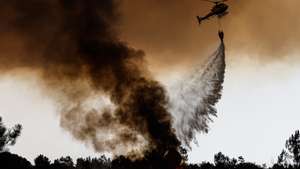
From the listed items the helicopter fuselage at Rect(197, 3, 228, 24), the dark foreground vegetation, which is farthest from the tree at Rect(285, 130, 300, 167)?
the helicopter fuselage at Rect(197, 3, 228, 24)

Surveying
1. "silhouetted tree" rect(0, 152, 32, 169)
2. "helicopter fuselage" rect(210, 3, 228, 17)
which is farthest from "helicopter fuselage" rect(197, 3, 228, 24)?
"silhouetted tree" rect(0, 152, 32, 169)

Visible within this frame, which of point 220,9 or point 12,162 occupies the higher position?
point 12,162

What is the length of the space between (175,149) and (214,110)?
860cm

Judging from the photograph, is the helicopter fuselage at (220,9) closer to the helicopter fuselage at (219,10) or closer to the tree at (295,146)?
the helicopter fuselage at (219,10)

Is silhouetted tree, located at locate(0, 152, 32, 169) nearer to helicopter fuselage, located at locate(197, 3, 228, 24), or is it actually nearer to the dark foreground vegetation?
the dark foreground vegetation

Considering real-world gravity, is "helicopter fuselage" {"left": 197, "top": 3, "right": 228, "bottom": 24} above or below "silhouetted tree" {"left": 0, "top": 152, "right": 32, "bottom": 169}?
below

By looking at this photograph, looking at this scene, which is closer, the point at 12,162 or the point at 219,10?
the point at 219,10

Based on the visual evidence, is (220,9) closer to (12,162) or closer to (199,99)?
(199,99)

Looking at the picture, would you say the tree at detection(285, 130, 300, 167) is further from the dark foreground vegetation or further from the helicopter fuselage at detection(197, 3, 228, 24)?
the helicopter fuselage at detection(197, 3, 228, 24)

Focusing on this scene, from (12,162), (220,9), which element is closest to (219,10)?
(220,9)

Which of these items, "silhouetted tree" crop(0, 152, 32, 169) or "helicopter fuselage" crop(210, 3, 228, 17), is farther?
"silhouetted tree" crop(0, 152, 32, 169)

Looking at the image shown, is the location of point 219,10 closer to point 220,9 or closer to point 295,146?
point 220,9

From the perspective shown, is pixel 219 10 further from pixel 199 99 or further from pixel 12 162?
pixel 12 162

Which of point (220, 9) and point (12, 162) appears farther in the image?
point (12, 162)
